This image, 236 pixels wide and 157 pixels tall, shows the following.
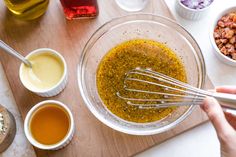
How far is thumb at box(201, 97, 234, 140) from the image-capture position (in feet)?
2.56

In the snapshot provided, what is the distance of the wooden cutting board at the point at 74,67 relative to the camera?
1.01 meters

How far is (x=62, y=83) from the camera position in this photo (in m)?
1.02

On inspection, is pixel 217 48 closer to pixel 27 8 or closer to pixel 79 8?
pixel 79 8

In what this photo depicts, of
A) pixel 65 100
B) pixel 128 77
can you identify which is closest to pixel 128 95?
pixel 128 77

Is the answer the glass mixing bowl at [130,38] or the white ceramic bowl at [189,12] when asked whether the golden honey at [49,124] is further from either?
the white ceramic bowl at [189,12]

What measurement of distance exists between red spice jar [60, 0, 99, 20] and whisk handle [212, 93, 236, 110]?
433mm

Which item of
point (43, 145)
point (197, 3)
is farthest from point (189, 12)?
point (43, 145)

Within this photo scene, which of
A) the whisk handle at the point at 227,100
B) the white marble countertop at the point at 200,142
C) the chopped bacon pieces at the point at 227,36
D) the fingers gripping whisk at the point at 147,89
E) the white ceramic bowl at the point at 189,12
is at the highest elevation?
the whisk handle at the point at 227,100

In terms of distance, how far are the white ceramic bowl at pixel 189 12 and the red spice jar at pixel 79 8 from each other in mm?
229

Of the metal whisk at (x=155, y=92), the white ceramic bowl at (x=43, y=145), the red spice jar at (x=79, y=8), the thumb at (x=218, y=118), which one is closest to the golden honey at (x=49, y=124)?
the white ceramic bowl at (x=43, y=145)

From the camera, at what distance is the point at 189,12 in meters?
1.10

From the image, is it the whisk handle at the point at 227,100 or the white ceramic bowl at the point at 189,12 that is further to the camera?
the white ceramic bowl at the point at 189,12

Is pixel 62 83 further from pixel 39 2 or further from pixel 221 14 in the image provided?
pixel 221 14

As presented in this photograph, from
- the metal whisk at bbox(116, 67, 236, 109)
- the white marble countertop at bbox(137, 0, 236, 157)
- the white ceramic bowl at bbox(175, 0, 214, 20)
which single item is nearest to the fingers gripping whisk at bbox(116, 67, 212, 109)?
the metal whisk at bbox(116, 67, 236, 109)
